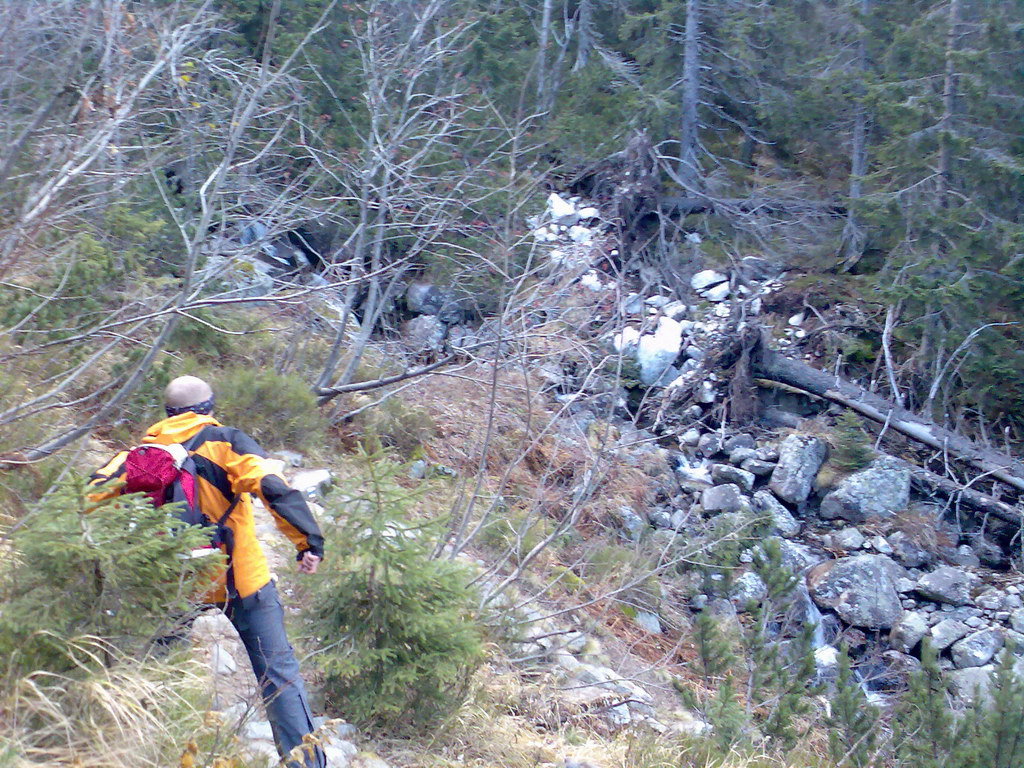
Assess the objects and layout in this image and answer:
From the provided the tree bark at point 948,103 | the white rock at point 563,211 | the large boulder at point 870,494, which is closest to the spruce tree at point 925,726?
the large boulder at point 870,494

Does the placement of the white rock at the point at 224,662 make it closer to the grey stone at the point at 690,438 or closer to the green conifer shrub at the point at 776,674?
the green conifer shrub at the point at 776,674

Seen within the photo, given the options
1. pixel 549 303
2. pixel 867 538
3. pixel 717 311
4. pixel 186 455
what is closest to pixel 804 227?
pixel 717 311

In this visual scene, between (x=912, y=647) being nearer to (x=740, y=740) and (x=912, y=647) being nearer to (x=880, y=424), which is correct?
(x=880, y=424)

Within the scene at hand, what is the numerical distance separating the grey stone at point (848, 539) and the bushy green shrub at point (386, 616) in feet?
21.8

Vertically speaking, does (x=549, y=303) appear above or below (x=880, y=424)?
above

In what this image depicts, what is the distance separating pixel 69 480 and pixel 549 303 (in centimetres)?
475

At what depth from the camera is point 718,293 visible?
13.9m

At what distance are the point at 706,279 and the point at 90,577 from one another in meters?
12.0

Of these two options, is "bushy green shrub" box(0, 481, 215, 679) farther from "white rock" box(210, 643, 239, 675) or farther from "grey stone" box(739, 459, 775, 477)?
"grey stone" box(739, 459, 775, 477)

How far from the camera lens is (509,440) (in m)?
10.1

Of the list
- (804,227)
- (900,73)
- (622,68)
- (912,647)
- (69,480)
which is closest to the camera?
(69,480)

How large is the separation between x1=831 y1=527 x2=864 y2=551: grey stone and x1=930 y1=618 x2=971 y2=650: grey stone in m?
1.39

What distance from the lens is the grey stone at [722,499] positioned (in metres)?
10.3

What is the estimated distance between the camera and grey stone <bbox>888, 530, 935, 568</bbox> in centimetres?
994
